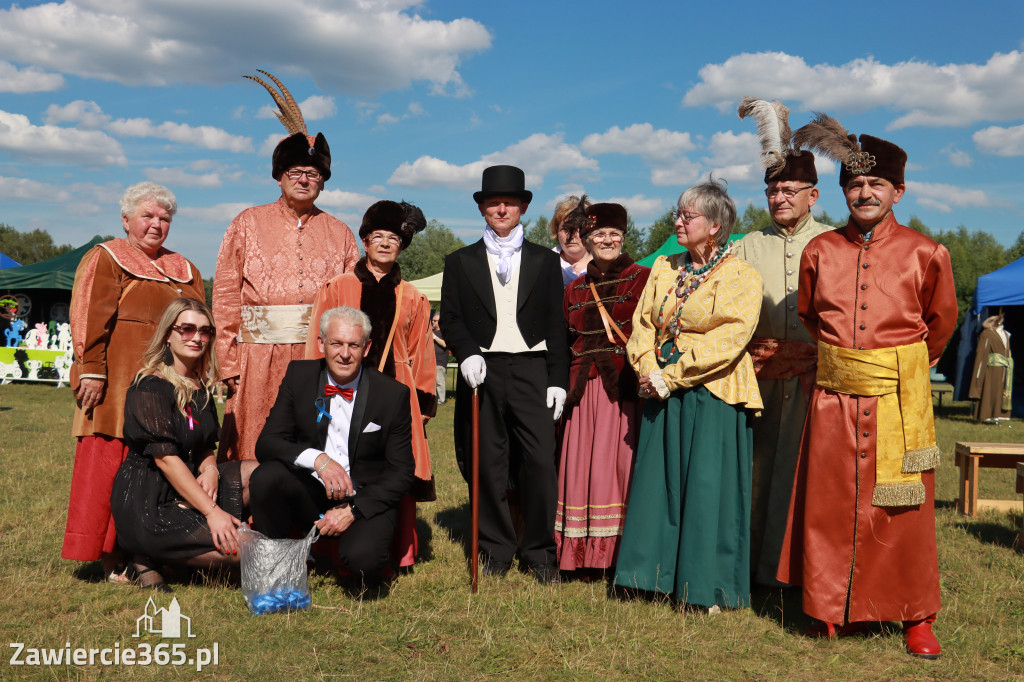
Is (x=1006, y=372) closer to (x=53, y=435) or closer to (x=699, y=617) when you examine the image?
(x=699, y=617)

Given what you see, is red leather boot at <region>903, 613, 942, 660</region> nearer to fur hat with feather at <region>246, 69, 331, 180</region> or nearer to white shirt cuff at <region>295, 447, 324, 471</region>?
white shirt cuff at <region>295, 447, 324, 471</region>

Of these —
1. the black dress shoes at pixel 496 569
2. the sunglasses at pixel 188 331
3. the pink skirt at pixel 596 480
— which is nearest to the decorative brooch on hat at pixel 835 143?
the pink skirt at pixel 596 480

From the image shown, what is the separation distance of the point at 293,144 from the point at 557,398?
1964 mm

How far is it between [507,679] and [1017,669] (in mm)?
2031

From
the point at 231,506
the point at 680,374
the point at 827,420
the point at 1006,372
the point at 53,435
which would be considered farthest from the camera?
the point at 1006,372

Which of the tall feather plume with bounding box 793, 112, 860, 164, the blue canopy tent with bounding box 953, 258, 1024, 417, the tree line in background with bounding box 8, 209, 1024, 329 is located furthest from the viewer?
the tree line in background with bounding box 8, 209, 1024, 329

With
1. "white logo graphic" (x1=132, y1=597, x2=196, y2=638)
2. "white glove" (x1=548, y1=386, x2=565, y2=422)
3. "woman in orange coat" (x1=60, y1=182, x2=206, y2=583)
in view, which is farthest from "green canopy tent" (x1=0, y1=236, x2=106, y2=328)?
"white glove" (x1=548, y1=386, x2=565, y2=422)

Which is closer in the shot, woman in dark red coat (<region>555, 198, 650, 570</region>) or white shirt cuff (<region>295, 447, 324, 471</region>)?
white shirt cuff (<region>295, 447, 324, 471</region>)

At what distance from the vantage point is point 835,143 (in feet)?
11.0

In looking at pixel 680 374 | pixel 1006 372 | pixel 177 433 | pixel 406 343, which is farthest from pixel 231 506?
pixel 1006 372

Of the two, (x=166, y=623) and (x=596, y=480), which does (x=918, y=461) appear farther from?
(x=166, y=623)

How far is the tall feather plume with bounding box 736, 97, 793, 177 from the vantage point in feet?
12.4

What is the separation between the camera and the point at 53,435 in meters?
8.91

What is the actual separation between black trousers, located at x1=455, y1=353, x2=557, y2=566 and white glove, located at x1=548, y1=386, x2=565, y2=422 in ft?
0.14
